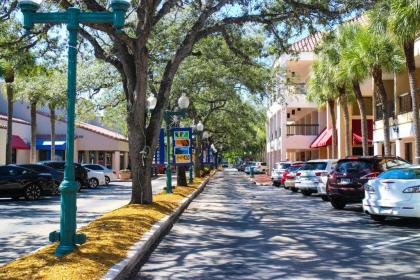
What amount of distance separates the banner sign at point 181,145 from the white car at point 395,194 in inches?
456

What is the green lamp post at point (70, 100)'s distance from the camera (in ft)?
27.0

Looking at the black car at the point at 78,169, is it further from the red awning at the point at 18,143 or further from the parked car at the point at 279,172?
the parked car at the point at 279,172

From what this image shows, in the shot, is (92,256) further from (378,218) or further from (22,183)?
(22,183)

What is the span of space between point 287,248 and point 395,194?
413 cm

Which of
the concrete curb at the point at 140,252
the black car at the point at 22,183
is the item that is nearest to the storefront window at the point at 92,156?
the black car at the point at 22,183

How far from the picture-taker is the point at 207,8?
15422mm

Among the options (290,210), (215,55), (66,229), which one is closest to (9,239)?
(66,229)

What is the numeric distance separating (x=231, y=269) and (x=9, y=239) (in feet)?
18.1

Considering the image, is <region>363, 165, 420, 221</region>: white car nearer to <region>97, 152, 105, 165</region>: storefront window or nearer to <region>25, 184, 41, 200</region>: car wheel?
<region>25, 184, 41, 200</region>: car wheel

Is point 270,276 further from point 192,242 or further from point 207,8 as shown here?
point 207,8

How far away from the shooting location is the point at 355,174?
16.7 m

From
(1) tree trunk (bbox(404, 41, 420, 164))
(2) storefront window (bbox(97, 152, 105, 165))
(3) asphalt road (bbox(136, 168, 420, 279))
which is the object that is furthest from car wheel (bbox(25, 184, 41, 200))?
(2) storefront window (bbox(97, 152, 105, 165))

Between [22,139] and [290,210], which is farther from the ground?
[22,139]

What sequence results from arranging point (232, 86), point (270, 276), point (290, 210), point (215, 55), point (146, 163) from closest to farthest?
point (270, 276) < point (146, 163) < point (290, 210) < point (215, 55) < point (232, 86)
